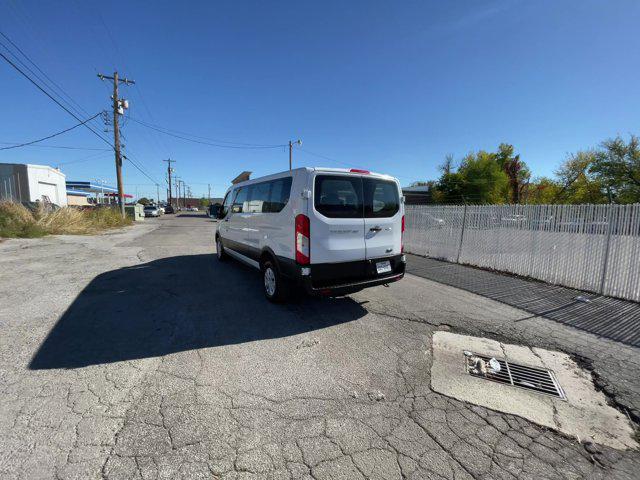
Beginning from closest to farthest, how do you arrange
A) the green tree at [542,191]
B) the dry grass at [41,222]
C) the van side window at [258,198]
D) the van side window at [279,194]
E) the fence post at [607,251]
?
the van side window at [279,194], the van side window at [258,198], the fence post at [607,251], the dry grass at [41,222], the green tree at [542,191]

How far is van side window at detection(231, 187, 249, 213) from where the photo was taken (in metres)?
6.52

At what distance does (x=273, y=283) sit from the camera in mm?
4926

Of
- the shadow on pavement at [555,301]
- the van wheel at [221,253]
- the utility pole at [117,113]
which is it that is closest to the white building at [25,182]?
the utility pole at [117,113]

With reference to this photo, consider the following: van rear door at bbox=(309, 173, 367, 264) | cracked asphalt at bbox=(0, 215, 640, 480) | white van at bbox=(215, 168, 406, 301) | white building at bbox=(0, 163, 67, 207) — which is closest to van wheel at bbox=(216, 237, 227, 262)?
cracked asphalt at bbox=(0, 215, 640, 480)

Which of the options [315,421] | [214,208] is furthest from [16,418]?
[214,208]

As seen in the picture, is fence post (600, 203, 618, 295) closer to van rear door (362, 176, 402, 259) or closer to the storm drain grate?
the storm drain grate

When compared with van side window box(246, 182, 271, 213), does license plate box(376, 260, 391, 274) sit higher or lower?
lower

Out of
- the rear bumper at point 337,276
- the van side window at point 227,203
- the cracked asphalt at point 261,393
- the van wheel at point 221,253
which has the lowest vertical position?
the cracked asphalt at point 261,393

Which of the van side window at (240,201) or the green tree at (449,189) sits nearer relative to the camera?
the van side window at (240,201)

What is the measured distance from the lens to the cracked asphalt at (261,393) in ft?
6.45

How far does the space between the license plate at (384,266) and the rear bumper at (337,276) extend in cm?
4

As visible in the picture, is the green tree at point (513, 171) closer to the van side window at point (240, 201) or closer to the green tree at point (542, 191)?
the green tree at point (542, 191)

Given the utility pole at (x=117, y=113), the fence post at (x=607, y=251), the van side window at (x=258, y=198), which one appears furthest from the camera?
the utility pole at (x=117, y=113)

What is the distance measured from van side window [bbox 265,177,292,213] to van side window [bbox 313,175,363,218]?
581 millimetres
